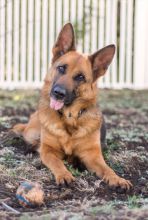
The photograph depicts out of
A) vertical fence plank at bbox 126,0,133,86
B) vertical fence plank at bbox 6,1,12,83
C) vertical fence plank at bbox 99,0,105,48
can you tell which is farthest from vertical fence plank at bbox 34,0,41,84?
vertical fence plank at bbox 126,0,133,86

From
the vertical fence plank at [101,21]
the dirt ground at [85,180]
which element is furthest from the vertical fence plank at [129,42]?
the dirt ground at [85,180]

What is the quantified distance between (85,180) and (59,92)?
831 millimetres

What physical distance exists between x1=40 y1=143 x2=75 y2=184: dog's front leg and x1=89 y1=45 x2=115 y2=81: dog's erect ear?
0.84 metres

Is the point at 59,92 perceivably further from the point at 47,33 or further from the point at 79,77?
the point at 47,33

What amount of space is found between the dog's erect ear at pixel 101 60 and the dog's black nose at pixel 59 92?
513 millimetres

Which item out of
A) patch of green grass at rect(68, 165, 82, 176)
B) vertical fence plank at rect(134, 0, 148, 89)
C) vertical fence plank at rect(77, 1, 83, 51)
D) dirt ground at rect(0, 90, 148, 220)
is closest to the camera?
dirt ground at rect(0, 90, 148, 220)

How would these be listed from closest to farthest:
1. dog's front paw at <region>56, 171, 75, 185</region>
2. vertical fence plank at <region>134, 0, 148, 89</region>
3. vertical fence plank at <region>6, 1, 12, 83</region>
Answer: dog's front paw at <region>56, 171, 75, 185</region> < vertical fence plank at <region>6, 1, 12, 83</region> < vertical fence plank at <region>134, 0, 148, 89</region>

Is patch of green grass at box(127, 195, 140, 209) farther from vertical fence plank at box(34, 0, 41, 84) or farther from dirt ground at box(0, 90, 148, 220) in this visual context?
vertical fence plank at box(34, 0, 41, 84)

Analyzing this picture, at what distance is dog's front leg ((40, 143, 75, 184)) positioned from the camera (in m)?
4.84

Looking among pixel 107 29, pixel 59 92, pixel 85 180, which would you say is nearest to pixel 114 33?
pixel 107 29

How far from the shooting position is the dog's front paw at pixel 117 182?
483 cm

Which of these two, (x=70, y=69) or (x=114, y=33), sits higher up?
(x=114, y=33)

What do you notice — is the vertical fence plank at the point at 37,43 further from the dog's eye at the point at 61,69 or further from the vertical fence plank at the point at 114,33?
the dog's eye at the point at 61,69

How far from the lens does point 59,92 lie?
5.24m
